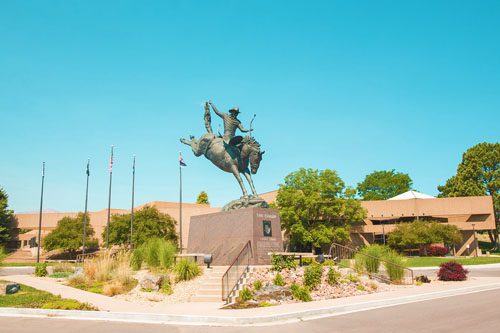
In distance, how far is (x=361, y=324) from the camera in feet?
28.8

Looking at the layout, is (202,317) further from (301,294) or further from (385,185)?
(385,185)

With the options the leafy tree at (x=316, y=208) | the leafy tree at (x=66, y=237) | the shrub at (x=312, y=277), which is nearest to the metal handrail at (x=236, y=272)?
the shrub at (x=312, y=277)

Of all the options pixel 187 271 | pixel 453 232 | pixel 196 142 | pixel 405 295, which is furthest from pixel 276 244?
pixel 453 232

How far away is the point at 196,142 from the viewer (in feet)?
68.8

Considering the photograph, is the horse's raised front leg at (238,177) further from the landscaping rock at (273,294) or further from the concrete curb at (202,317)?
the concrete curb at (202,317)

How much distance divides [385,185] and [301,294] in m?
71.3

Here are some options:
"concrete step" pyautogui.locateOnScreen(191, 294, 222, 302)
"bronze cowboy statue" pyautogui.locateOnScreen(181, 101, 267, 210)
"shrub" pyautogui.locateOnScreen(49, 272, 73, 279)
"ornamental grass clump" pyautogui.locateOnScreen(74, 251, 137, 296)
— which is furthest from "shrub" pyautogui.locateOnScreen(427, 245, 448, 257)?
"concrete step" pyautogui.locateOnScreen(191, 294, 222, 302)

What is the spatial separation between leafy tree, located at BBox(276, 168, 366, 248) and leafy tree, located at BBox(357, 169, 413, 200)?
30863 mm

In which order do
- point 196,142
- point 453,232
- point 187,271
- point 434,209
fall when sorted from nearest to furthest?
1. point 187,271
2. point 196,142
3. point 453,232
4. point 434,209

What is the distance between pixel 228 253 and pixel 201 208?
41.4 metres

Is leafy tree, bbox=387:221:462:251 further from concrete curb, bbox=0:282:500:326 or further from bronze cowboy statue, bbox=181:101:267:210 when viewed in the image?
concrete curb, bbox=0:282:500:326

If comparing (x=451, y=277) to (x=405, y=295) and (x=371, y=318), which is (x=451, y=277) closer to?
(x=405, y=295)

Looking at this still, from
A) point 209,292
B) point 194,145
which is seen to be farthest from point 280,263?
point 194,145

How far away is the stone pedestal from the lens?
16531 mm
